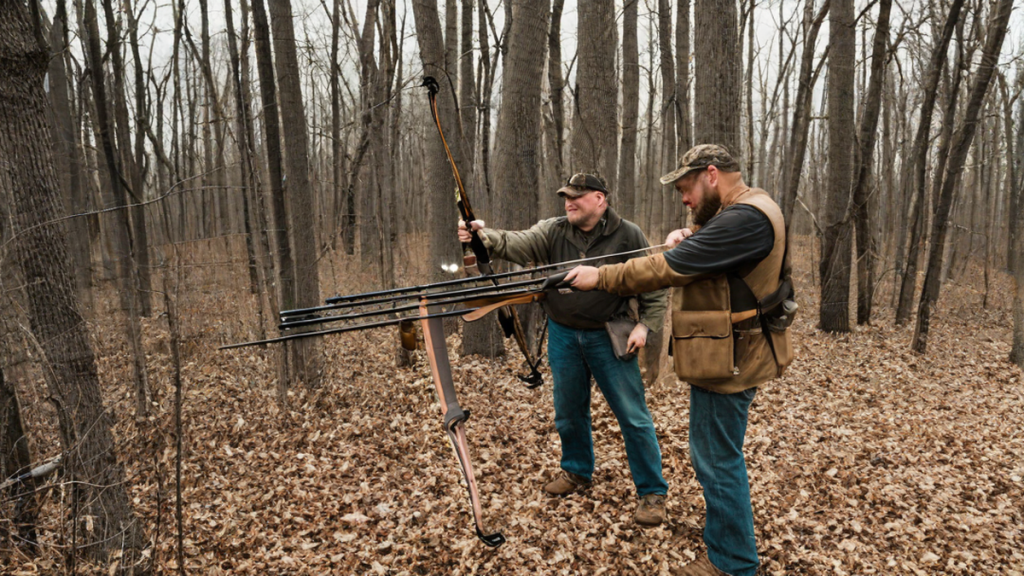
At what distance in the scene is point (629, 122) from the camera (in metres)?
11.2

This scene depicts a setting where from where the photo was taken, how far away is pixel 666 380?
22.0ft

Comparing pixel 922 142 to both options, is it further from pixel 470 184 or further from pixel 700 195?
pixel 700 195

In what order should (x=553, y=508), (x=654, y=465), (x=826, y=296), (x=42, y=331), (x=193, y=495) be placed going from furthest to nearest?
(x=826, y=296)
(x=193, y=495)
(x=553, y=508)
(x=654, y=465)
(x=42, y=331)

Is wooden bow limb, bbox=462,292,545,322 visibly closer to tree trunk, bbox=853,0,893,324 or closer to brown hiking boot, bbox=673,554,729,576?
brown hiking boot, bbox=673,554,729,576

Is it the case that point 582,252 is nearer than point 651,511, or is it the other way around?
point 651,511

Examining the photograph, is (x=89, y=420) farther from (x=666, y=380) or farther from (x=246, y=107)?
(x=666, y=380)

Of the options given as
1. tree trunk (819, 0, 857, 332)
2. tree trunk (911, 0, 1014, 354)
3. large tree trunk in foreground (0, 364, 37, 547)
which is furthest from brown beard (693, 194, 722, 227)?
tree trunk (819, 0, 857, 332)

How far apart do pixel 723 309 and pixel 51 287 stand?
3704 mm

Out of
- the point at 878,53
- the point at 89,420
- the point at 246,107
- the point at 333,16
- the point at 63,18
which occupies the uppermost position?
the point at 333,16

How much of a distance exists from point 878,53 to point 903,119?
6.90 meters

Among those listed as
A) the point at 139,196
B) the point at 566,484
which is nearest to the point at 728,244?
the point at 566,484

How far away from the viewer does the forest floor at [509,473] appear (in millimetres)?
3598

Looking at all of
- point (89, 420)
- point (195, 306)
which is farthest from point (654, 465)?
point (195, 306)

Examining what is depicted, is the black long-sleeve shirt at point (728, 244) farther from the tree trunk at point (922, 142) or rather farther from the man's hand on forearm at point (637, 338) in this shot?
the tree trunk at point (922, 142)
